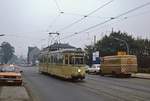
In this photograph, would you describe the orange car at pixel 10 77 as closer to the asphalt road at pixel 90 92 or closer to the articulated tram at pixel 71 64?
the asphalt road at pixel 90 92

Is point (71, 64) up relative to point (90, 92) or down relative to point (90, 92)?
up

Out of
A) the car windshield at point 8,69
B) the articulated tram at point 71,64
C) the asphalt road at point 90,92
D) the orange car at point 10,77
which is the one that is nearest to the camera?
the asphalt road at point 90,92

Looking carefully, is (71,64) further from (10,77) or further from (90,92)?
(90,92)

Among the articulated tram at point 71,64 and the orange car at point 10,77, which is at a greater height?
the articulated tram at point 71,64

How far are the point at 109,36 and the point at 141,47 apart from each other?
903cm

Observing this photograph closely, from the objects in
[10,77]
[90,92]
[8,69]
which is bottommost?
[90,92]

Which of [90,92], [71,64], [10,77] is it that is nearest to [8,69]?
[10,77]

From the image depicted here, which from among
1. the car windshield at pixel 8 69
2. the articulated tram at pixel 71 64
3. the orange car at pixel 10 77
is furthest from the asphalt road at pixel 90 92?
the articulated tram at pixel 71 64

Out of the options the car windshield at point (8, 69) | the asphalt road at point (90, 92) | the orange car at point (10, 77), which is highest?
the car windshield at point (8, 69)

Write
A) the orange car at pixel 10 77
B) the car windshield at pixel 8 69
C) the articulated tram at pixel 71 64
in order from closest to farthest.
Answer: the orange car at pixel 10 77 → the car windshield at pixel 8 69 → the articulated tram at pixel 71 64

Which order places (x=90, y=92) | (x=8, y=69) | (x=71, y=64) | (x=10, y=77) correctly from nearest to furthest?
(x=90, y=92), (x=10, y=77), (x=8, y=69), (x=71, y=64)

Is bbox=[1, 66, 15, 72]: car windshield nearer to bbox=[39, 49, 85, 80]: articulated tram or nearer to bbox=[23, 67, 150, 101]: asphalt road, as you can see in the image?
bbox=[23, 67, 150, 101]: asphalt road

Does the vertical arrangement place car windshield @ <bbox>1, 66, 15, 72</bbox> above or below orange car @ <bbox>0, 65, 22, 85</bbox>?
above

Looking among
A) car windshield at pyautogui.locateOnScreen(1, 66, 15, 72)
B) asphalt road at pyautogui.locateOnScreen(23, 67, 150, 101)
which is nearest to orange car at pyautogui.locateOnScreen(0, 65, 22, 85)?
car windshield at pyautogui.locateOnScreen(1, 66, 15, 72)
